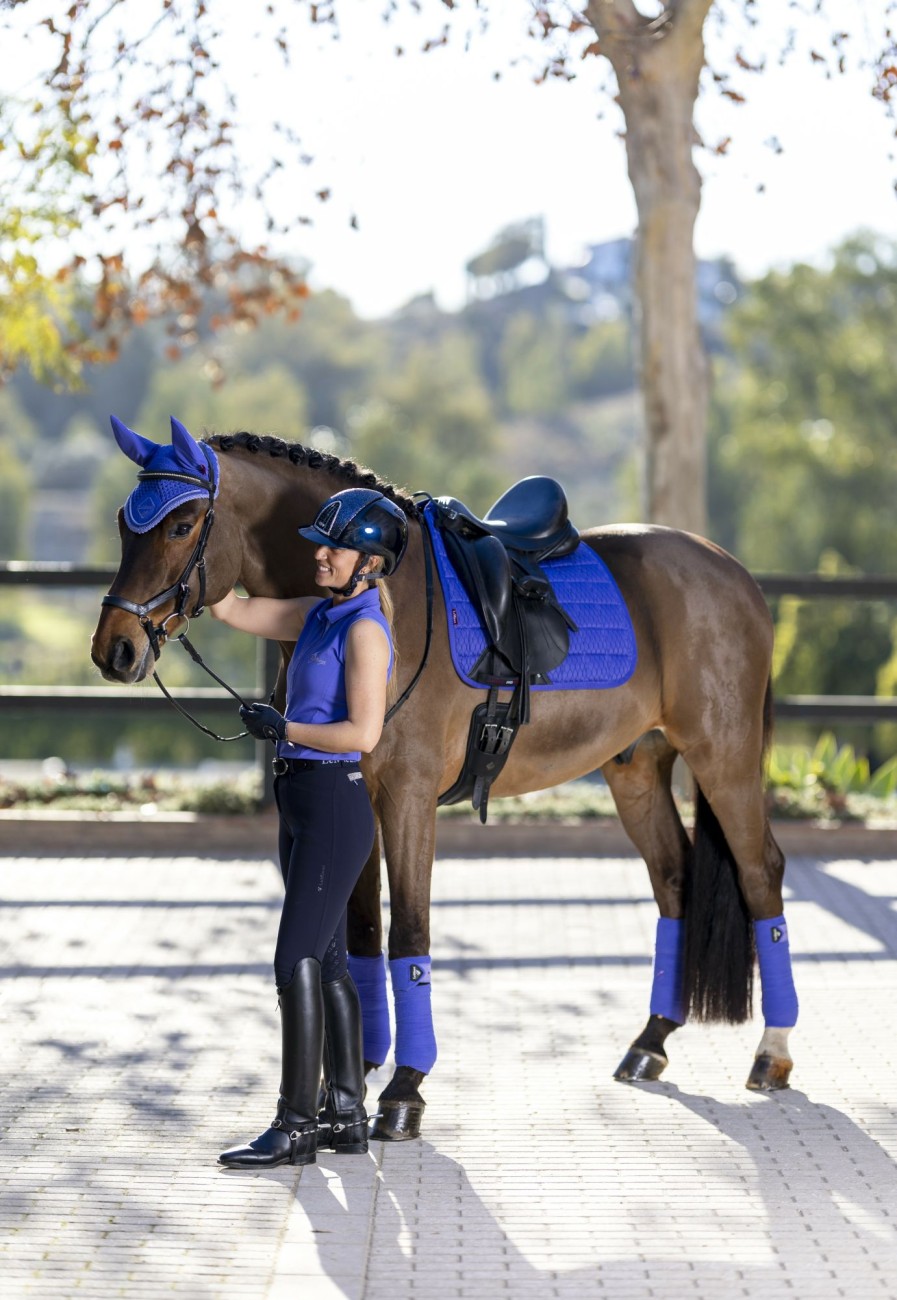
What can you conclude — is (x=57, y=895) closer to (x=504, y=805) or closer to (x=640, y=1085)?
(x=504, y=805)

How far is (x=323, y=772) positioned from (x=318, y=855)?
8.6 inches

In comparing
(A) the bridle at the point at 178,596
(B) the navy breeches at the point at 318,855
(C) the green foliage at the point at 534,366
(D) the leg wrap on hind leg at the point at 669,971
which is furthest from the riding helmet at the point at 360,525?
(C) the green foliage at the point at 534,366

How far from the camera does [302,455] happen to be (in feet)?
15.1

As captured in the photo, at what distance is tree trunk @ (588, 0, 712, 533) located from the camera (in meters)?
9.46

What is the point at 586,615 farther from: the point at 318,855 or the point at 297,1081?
the point at 297,1081

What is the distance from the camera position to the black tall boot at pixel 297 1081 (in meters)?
4.16

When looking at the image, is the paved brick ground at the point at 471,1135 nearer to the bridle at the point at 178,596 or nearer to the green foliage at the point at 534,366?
the bridle at the point at 178,596

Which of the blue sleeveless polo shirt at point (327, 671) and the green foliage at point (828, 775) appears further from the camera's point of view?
the green foliage at point (828, 775)

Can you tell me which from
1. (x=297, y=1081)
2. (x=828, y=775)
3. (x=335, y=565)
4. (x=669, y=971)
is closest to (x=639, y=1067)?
(x=669, y=971)

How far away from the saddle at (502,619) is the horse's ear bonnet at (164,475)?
842 millimetres

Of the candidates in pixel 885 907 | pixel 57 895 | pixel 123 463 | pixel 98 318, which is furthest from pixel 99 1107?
pixel 123 463

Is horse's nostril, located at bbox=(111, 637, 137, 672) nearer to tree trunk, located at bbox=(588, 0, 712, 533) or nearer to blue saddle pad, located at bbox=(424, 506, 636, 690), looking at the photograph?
blue saddle pad, located at bbox=(424, 506, 636, 690)

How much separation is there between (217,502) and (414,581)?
2.14 ft

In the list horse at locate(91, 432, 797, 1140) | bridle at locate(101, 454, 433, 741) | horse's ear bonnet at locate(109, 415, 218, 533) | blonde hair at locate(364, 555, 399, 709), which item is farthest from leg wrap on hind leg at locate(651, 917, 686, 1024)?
horse's ear bonnet at locate(109, 415, 218, 533)
